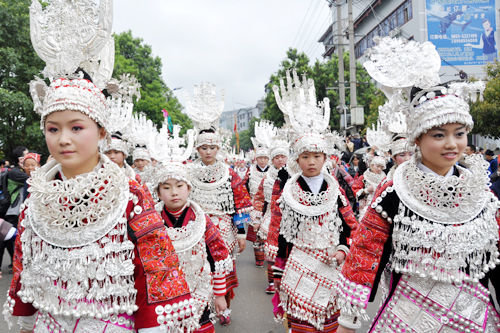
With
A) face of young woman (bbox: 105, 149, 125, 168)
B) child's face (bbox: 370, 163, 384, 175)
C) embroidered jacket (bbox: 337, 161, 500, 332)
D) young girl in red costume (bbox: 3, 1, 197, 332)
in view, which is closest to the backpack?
face of young woman (bbox: 105, 149, 125, 168)

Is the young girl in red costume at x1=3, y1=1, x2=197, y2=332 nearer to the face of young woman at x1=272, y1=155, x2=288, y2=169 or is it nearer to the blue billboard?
the face of young woman at x1=272, y1=155, x2=288, y2=169

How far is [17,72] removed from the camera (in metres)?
17.9

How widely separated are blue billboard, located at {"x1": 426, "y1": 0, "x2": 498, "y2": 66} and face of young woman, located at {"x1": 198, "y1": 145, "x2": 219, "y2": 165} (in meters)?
30.7

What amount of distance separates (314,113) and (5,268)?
24.7 feet

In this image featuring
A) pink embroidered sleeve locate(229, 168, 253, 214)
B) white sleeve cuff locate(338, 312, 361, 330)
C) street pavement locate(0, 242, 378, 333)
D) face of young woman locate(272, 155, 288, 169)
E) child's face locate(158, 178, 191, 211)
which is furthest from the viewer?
face of young woman locate(272, 155, 288, 169)

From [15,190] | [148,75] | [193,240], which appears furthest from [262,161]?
[148,75]

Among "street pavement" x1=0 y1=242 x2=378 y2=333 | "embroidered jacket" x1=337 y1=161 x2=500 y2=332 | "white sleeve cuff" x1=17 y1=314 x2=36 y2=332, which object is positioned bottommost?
A: "street pavement" x1=0 y1=242 x2=378 y2=333

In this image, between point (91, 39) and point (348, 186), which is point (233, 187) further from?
point (91, 39)

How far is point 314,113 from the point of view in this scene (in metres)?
4.66

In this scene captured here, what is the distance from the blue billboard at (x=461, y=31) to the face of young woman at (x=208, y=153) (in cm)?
3067

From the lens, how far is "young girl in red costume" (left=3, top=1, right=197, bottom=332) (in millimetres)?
1998

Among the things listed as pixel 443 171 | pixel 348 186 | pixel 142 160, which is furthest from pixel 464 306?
pixel 142 160

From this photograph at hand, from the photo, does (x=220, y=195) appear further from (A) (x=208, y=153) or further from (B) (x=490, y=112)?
(B) (x=490, y=112)

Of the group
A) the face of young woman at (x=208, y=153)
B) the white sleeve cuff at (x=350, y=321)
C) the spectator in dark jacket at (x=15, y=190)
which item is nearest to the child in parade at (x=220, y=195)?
the face of young woman at (x=208, y=153)
